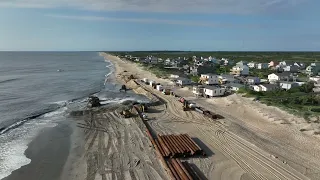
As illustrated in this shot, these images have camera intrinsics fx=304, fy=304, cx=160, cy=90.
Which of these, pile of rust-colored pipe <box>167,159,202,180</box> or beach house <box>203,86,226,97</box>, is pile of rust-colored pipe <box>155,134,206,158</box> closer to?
pile of rust-colored pipe <box>167,159,202,180</box>

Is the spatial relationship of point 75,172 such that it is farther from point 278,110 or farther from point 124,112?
point 278,110

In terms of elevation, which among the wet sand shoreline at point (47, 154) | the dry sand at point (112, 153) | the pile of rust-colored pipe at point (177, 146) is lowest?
the wet sand shoreline at point (47, 154)

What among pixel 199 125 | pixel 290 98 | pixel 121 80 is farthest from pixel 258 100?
pixel 121 80

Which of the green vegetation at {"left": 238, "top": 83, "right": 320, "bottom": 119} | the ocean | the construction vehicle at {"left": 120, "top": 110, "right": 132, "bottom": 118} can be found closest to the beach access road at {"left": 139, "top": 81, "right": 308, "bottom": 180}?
the construction vehicle at {"left": 120, "top": 110, "right": 132, "bottom": 118}

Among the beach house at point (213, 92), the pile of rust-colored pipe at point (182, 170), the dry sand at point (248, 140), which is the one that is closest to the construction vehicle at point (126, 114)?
the dry sand at point (248, 140)

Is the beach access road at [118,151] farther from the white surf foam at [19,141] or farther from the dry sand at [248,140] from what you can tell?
A: the white surf foam at [19,141]

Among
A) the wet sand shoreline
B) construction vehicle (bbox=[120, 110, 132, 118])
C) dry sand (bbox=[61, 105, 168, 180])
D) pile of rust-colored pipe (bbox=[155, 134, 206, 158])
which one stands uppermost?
pile of rust-colored pipe (bbox=[155, 134, 206, 158])

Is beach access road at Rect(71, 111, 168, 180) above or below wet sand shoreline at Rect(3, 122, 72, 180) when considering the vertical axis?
above
